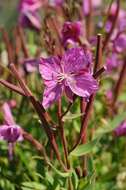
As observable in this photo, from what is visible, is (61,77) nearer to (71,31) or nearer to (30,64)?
(71,31)

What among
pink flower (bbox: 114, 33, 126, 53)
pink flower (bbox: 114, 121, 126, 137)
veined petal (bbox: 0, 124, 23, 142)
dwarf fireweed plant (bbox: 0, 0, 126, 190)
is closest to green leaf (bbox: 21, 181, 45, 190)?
dwarf fireweed plant (bbox: 0, 0, 126, 190)

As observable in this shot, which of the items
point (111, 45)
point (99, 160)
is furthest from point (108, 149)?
point (111, 45)

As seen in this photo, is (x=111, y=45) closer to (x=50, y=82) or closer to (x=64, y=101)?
(x=64, y=101)

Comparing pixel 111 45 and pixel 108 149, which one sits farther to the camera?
pixel 108 149

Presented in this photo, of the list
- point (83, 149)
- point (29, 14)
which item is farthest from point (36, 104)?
point (29, 14)

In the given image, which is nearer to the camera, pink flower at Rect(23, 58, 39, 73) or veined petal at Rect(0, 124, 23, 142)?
veined petal at Rect(0, 124, 23, 142)

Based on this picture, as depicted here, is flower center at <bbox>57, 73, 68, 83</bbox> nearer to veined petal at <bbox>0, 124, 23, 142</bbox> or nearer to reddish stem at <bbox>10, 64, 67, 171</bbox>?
reddish stem at <bbox>10, 64, 67, 171</bbox>
